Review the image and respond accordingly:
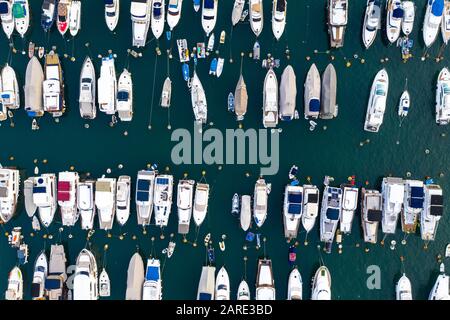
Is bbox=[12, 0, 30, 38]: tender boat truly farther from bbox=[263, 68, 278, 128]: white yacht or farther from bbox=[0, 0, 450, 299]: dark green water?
bbox=[263, 68, 278, 128]: white yacht

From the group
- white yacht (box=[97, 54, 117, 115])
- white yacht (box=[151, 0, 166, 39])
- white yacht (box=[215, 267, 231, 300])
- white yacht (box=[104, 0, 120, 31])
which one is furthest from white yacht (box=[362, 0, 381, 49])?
white yacht (box=[215, 267, 231, 300])

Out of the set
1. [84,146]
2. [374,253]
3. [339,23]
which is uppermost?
[339,23]

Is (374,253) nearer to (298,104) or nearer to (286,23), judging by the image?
(298,104)

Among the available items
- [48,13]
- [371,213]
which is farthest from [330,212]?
[48,13]

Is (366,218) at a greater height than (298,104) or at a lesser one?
lesser

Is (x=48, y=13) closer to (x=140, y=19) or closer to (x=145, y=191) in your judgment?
(x=140, y=19)

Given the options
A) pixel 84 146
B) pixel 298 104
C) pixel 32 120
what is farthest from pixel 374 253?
pixel 32 120
